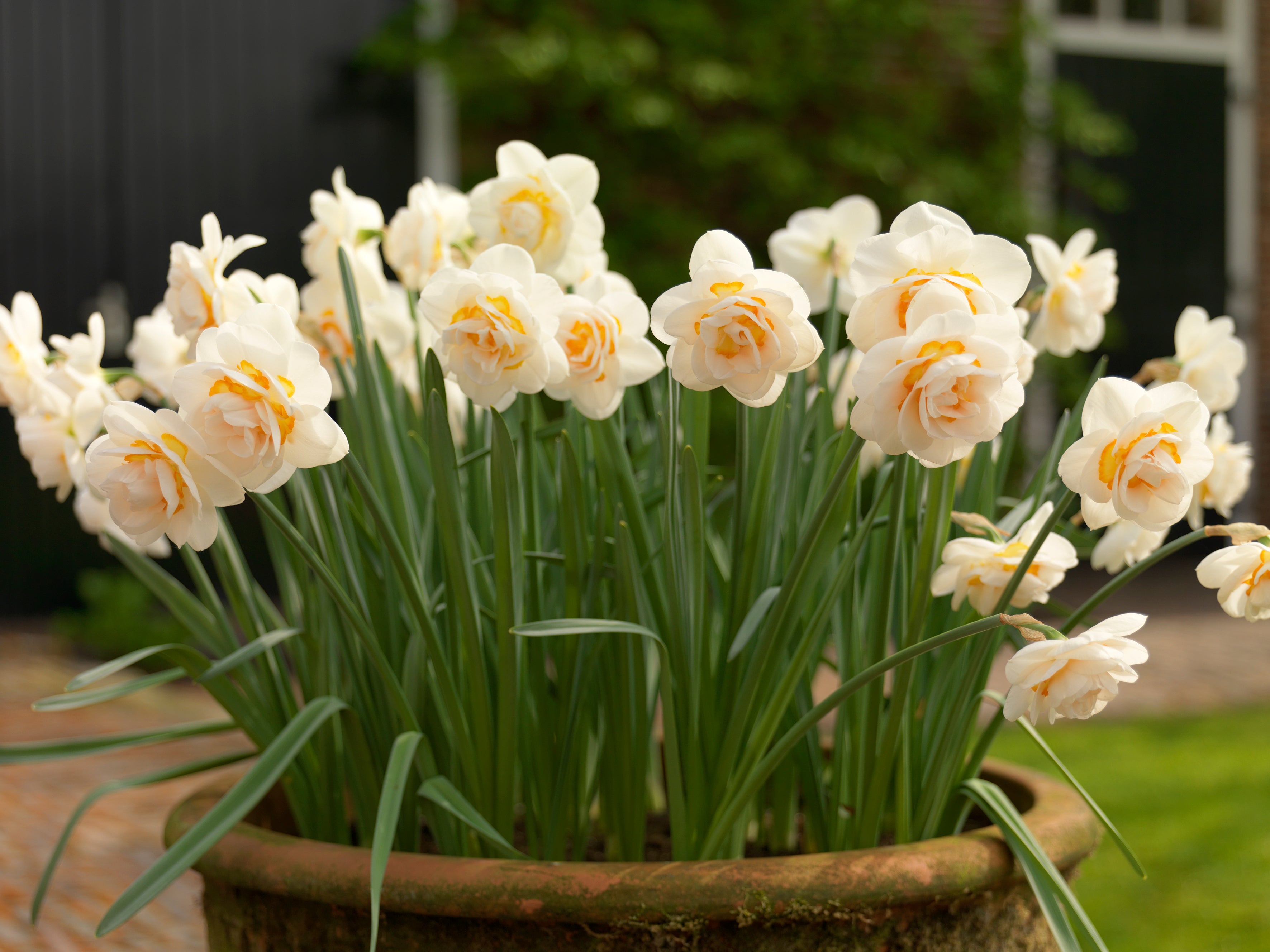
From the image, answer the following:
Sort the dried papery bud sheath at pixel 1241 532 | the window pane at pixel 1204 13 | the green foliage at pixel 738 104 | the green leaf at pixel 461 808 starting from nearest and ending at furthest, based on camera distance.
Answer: the dried papery bud sheath at pixel 1241 532
the green leaf at pixel 461 808
the green foliage at pixel 738 104
the window pane at pixel 1204 13

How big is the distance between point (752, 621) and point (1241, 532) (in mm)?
320

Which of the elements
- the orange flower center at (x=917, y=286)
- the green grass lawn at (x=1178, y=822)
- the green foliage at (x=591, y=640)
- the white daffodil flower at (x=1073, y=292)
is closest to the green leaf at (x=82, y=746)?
the green foliage at (x=591, y=640)

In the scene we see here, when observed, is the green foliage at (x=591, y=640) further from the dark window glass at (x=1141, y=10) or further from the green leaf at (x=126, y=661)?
the dark window glass at (x=1141, y=10)

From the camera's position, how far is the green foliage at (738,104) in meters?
4.82

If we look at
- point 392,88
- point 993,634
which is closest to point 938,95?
point 392,88

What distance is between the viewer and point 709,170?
16.8 ft

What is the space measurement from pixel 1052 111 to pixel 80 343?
5.59 metres

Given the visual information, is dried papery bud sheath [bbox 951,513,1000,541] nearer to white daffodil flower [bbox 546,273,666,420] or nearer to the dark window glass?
white daffodil flower [bbox 546,273,666,420]

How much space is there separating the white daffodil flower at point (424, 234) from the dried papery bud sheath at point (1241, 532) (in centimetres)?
61

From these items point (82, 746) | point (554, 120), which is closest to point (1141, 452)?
point (82, 746)

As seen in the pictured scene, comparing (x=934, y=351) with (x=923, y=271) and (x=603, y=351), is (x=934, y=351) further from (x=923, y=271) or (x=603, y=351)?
(x=603, y=351)

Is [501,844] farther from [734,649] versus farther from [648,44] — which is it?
[648,44]

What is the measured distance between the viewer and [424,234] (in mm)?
1016

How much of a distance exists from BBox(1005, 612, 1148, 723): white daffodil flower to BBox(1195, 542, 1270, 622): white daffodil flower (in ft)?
0.29
